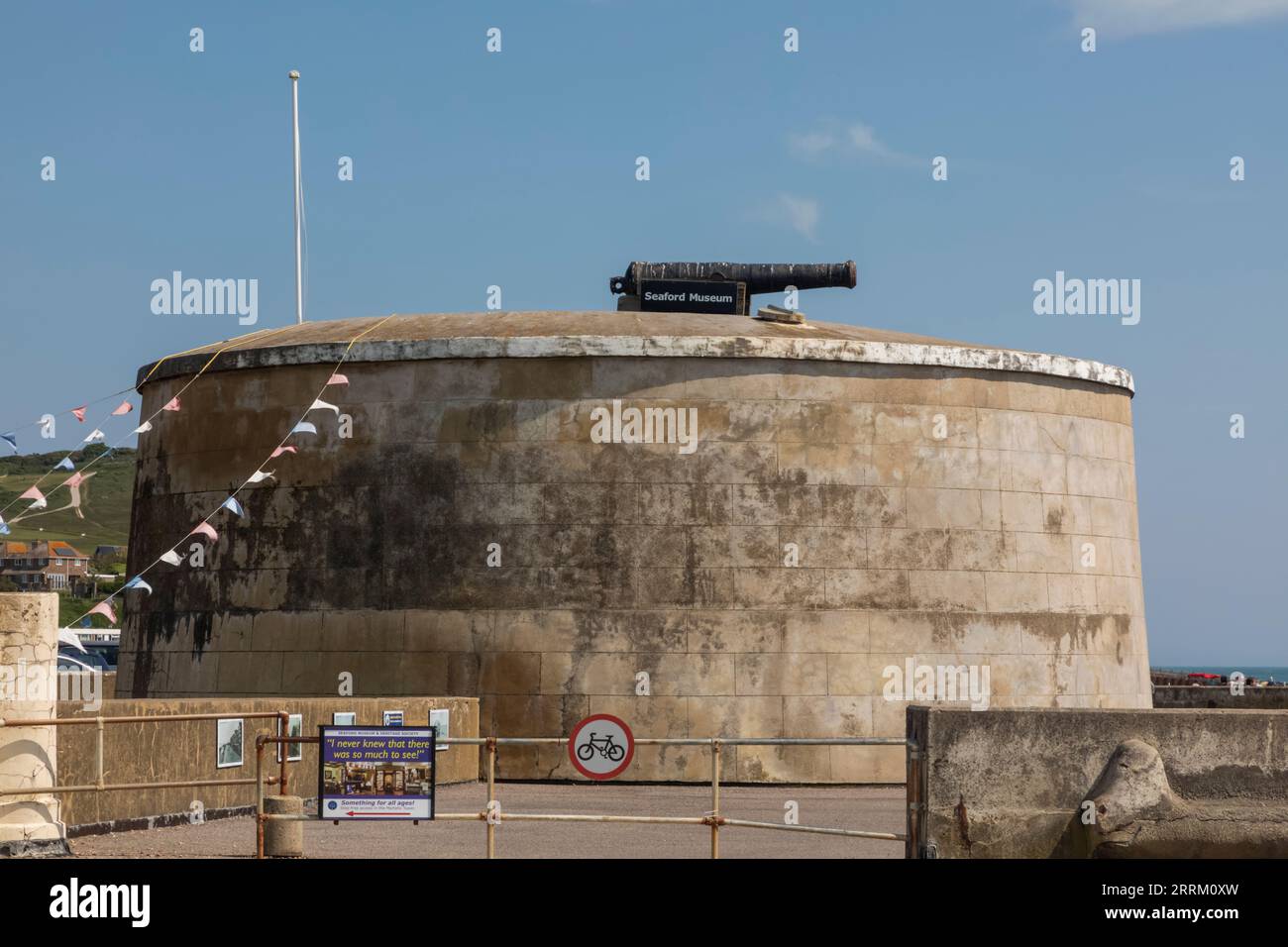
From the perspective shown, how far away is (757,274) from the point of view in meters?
28.8

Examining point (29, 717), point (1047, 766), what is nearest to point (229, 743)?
point (29, 717)

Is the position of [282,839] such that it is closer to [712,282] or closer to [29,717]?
[29,717]

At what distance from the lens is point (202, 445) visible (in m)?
25.5

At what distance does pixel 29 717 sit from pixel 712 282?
15.9 meters

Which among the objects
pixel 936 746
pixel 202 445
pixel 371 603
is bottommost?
pixel 936 746

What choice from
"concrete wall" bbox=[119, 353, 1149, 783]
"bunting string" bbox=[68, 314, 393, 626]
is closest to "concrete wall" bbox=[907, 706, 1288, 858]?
"concrete wall" bbox=[119, 353, 1149, 783]

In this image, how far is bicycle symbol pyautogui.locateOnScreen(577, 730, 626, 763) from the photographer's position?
17.7 metres

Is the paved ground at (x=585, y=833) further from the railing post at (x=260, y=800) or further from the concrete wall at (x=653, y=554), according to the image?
the concrete wall at (x=653, y=554)

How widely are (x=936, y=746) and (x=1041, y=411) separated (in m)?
12.4

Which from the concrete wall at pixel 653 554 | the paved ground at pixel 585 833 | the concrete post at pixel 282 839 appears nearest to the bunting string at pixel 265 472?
the concrete wall at pixel 653 554

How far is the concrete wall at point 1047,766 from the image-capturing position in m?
13.7

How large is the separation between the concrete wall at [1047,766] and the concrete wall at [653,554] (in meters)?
9.15
